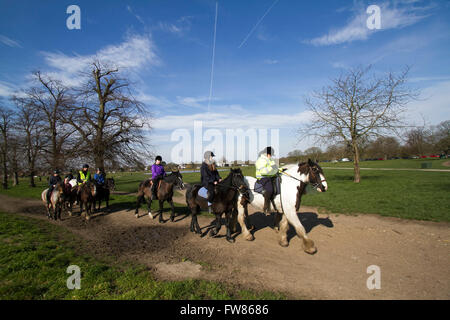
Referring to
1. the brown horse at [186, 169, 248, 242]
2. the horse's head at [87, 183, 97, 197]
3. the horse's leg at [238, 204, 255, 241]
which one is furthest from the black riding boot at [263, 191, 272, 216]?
the horse's head at [87, 183, 97, 197]

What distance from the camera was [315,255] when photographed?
17.0 ft

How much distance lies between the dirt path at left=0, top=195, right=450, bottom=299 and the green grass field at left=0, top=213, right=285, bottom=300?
15.6 inches

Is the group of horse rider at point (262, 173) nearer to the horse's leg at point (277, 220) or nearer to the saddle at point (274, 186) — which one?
the saddle at point (274, 186)

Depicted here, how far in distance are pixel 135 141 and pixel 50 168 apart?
6.59m

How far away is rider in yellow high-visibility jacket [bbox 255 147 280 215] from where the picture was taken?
6168 millimetres

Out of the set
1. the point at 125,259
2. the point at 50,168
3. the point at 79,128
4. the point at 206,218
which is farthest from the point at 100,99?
the point at 125,259

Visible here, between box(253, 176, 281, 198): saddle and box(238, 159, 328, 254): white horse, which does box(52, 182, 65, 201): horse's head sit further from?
box(253, 176, 281, 198): saddle

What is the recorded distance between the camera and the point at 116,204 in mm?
12930

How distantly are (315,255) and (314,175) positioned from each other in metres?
2.16

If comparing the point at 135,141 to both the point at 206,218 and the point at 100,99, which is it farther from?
the point at 206,218

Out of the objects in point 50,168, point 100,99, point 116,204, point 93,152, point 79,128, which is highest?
point 100,99

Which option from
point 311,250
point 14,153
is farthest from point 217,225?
point 14,153

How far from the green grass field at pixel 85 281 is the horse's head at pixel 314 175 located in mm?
3332

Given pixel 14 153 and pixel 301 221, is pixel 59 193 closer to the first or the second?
pixel 301 221
